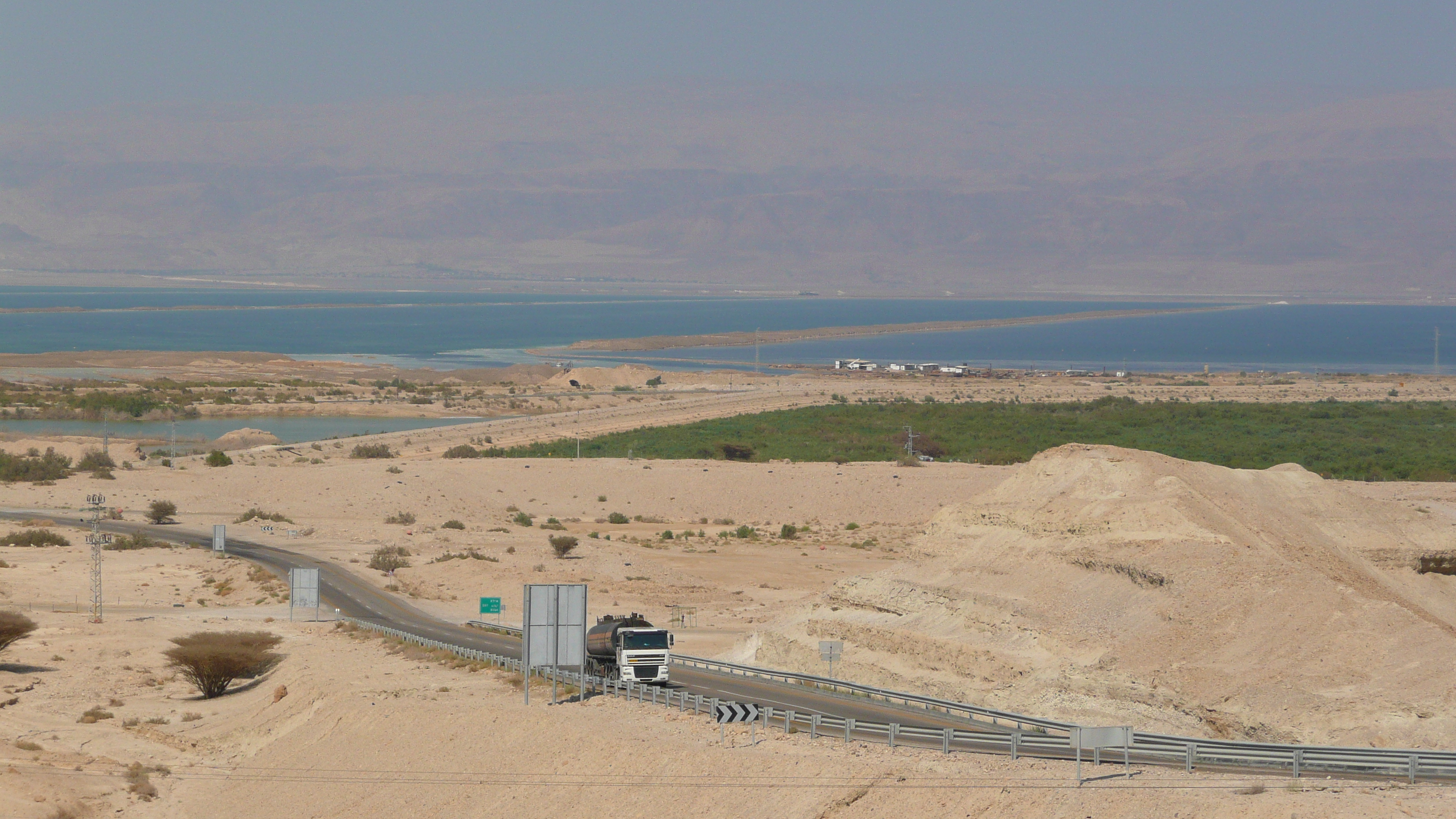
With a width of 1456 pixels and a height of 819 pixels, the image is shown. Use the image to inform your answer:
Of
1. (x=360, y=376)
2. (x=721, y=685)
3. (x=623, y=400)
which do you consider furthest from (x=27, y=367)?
(x=721, y=685)

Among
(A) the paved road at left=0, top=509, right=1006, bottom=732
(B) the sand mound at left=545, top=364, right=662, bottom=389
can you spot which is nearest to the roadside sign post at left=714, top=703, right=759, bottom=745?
(A) the paved road at left=0, top=509, right=1006, bottom=732

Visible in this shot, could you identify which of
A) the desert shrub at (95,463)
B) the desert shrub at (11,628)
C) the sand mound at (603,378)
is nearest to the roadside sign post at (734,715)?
the desert shrub at (11,628)

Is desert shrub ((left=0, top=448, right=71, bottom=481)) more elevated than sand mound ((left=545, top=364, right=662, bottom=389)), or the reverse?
sand mound ((left=545, top=364, right=662, bottom=389))

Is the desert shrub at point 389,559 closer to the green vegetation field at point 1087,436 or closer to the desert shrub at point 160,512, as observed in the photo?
the desert shrub at point 160,512

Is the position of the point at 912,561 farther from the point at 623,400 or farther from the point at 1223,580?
the point at 623,400

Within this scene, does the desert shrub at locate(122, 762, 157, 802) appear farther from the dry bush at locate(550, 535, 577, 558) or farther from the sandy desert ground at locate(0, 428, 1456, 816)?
the dry bush at locate(550, 535, 577, 558)
